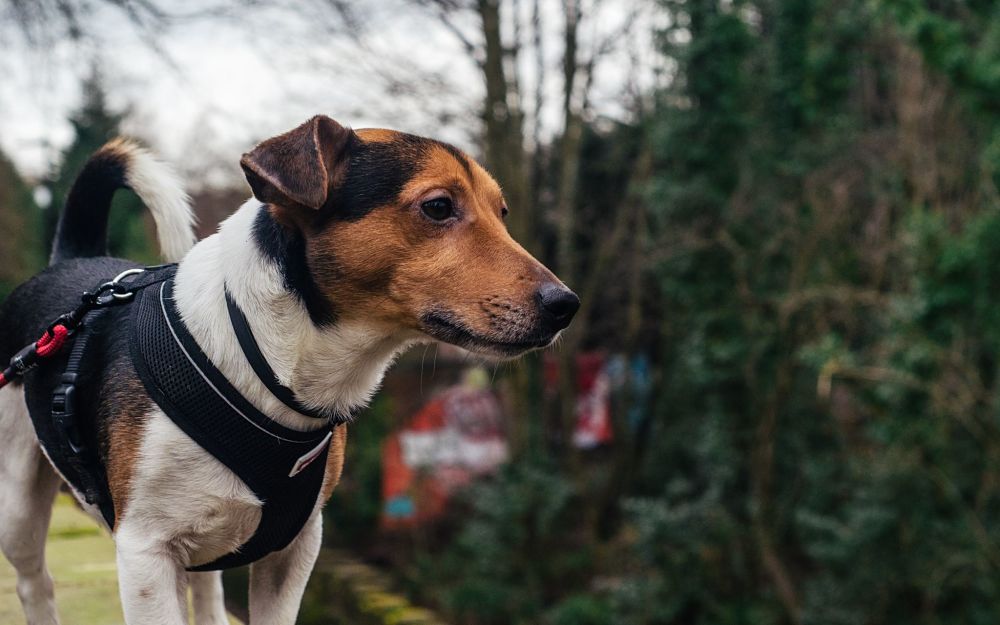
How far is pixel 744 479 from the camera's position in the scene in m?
10.6

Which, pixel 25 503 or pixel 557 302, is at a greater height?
pixel 557 302

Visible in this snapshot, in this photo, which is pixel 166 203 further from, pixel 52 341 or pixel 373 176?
pixel 373 176

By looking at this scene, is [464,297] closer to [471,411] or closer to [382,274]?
[382,274]

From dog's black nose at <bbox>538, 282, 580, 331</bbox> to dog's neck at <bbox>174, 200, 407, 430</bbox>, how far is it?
426mm

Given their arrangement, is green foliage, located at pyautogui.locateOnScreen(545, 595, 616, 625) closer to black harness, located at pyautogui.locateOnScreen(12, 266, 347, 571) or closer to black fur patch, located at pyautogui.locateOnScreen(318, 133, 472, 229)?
black harness, located at pyautogui.locateOnScreen(12, 266, 347, 571)

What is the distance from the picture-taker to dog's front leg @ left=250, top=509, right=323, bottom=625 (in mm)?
2719

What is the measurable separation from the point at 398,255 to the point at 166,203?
3.09 ft

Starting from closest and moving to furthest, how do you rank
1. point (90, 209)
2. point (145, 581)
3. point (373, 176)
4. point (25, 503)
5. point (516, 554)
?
point (145, 581) < point (373, 176) < point (25, 503) < point (90, 209) < point (516, 554)

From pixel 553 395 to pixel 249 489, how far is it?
1003 centimetres

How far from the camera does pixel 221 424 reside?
2.39m

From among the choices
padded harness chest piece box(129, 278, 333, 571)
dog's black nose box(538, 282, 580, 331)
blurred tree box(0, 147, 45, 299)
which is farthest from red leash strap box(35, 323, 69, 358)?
blurred tree box(0, 147, 45, 299)

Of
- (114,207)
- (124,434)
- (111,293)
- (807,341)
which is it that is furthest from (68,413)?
(114,207)

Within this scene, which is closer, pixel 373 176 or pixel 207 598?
pixel 373 176

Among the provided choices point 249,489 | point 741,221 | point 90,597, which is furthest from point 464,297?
point 741,221
